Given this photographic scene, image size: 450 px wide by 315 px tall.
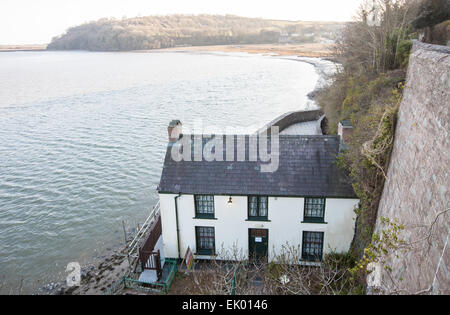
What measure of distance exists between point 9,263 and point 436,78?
23.5 metres

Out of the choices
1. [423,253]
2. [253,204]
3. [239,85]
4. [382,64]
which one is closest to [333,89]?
[382,64]

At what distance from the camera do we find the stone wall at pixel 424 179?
760 cm

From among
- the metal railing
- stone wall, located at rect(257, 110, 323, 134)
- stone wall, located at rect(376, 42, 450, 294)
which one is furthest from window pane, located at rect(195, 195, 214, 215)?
stone wall, located at rect(257, 110, 323, 134)

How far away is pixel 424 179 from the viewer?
8.84 m

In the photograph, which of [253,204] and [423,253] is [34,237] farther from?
[423,253]

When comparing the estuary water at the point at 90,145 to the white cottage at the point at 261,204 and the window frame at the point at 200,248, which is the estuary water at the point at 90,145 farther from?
the white cottage at the point at 261,204

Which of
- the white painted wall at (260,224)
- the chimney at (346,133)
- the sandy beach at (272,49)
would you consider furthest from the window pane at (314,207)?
the sandy beach at (272,49)

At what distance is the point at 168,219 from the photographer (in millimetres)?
15953

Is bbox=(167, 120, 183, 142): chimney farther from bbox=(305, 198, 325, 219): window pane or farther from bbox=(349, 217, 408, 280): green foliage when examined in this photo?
bbox=(349, 217, 408, 280): green foliage

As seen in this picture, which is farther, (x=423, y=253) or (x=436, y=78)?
(x=436, y=78)

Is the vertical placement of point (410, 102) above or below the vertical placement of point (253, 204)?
above

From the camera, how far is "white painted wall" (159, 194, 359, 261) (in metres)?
15.0

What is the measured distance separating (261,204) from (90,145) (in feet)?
86.4

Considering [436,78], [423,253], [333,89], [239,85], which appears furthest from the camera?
[239,85]
